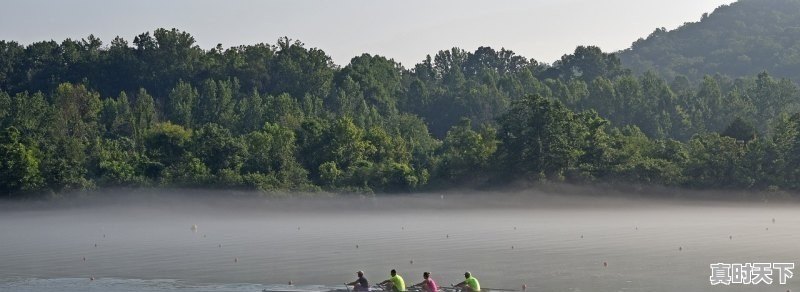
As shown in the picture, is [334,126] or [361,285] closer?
[361,285]

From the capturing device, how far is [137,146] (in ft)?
307

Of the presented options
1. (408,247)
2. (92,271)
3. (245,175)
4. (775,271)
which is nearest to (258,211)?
(245,175)

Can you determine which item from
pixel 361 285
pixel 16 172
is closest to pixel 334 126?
→ pixel 16 172

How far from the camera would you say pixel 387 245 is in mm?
57000

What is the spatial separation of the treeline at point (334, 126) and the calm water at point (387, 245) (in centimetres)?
263

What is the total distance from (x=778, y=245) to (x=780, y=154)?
28.7 metres

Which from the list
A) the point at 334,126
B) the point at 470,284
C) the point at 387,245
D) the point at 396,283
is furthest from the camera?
the point at 334,126

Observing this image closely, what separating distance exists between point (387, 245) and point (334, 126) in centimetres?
3237

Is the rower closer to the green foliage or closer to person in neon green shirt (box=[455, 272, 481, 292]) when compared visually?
person in neon green shirt (box=[455, 272, 481, 292])

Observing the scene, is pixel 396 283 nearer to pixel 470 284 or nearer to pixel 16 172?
pixel 470 284

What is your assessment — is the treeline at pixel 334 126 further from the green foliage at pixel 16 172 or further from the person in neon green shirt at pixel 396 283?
the person in neon green shirt at pixel 396 283

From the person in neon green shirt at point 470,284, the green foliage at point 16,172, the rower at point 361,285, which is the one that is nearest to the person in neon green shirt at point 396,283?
the rower at point 361,285

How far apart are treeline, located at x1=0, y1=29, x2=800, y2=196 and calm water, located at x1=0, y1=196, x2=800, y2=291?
2.63 m

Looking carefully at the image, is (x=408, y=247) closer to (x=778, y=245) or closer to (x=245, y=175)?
Answer: (x=778, y=245)
